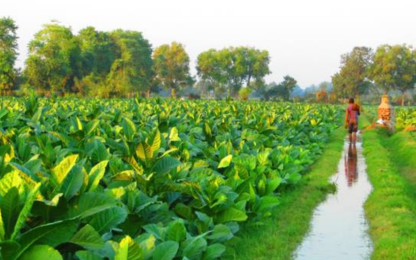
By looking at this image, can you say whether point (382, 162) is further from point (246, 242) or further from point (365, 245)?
point (246, 242)

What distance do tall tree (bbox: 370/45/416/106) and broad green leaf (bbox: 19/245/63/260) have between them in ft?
372

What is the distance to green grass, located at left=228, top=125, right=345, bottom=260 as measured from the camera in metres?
6.31

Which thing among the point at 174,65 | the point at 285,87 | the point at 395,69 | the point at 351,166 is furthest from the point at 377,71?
the point at 351,166

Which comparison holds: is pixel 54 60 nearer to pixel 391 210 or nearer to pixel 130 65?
pixel 130 65

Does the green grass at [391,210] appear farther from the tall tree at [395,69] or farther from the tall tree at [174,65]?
the tall tree at [174,65]

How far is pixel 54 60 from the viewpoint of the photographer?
74.6m

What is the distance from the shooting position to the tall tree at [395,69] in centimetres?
10888

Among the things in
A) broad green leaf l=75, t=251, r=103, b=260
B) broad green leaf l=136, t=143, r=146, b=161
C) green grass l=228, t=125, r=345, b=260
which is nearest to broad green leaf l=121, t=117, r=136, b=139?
broad green leaf l=136, t=143, r=146, b=161

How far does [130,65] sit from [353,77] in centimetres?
5152

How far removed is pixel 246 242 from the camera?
6527 mm

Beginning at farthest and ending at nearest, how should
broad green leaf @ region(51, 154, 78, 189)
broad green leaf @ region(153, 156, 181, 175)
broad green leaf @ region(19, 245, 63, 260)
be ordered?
broad green leaf @ region(153, 156, 181, 175), broad green leaf @ region(51, 154, 78, 189), broad green leaf @ region(19, 245, 63, 260)

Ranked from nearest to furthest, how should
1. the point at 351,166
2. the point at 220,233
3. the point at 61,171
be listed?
the point at 61,171
the point at 220,233
the point at 351,166

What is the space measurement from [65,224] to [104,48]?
93057mm

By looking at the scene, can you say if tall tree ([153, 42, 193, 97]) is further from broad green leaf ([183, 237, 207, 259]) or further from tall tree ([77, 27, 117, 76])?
broad green leaf ([183, 237, 207, 259])
